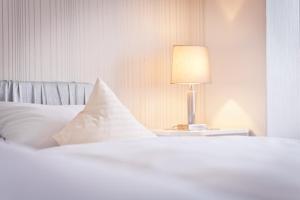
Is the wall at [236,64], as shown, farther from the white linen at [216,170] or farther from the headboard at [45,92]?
the white linen at [216,170]

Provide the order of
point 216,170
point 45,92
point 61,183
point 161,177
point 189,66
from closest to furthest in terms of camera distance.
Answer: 1. point 61,183
2. point 161,177
3. point 216,170
4. point 45,92
5. point 189,66

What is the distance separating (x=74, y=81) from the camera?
3113mm

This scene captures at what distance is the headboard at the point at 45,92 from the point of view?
107 inches

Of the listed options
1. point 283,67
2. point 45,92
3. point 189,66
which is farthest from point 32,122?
point 283,67

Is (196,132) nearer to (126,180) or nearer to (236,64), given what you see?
(236,64)

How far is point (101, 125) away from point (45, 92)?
25.8 inches

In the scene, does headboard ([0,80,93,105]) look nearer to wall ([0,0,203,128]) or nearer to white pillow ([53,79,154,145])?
wall ([0,0,203,128])

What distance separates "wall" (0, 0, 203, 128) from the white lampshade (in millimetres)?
270

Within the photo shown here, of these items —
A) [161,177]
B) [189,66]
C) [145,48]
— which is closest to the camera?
[161,177]

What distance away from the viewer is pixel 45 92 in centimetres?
283

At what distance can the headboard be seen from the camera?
2.71 m

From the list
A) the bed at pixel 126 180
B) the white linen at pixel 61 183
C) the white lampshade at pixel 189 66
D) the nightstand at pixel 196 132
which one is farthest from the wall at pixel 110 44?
the white linen at pixel 61 183

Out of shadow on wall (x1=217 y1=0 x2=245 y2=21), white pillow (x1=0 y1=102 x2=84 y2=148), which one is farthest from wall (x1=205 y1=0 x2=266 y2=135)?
white pillow (x1=0 y1=102 x2=84 y2=148)

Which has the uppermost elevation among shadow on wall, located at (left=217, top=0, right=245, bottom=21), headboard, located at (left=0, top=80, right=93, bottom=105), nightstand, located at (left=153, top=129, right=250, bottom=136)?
shadow on wall, located at (left=217, top=0, right=245, bottom=21)
